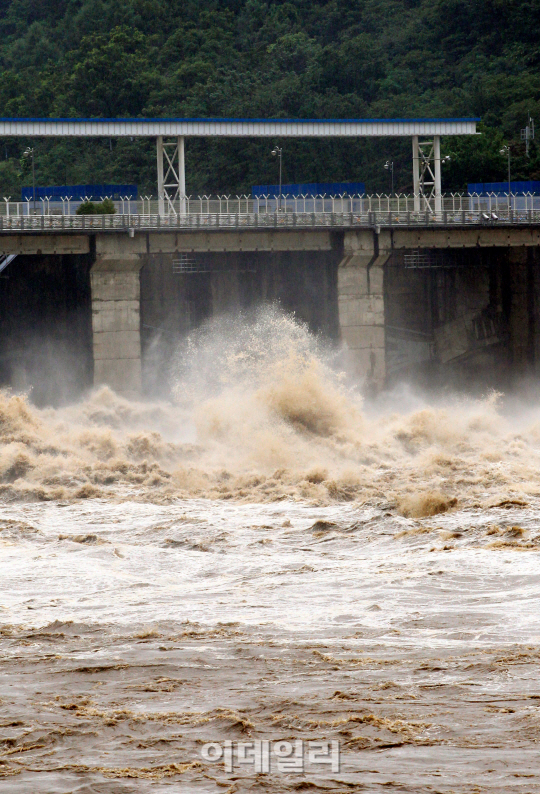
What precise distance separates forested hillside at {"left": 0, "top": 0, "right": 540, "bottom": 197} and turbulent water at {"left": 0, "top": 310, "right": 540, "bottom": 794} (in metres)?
42.3

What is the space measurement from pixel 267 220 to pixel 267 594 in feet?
104

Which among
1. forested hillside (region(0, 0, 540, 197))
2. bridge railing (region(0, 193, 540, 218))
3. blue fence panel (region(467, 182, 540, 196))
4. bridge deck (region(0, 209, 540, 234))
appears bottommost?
bridge deck (region(0, 209, 540, 234))

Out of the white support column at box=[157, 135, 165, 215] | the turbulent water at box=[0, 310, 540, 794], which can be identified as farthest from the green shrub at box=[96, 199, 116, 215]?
the turbulent water at box=[0, 310, 540, 794]

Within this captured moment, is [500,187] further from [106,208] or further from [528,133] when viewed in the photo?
[106,208]

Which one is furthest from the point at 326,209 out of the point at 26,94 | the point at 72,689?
the point at 26,94

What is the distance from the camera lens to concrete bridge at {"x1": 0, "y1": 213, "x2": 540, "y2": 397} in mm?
51500

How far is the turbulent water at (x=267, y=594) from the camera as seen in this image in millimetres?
14594

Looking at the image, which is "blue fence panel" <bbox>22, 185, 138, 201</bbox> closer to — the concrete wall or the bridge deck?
the concrete wall

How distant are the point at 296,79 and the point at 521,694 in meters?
89.5

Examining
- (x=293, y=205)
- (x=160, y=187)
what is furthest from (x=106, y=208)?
(x=293, y=205)

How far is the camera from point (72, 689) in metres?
17.1

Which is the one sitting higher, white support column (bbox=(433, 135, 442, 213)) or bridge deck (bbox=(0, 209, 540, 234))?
white support column (bbox=(433, 135, 442, 213))

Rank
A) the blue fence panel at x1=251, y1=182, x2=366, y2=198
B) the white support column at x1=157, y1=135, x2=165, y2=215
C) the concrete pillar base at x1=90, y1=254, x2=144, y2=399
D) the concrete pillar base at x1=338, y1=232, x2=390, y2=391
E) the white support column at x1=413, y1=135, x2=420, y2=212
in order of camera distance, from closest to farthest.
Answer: the concrete pillar base at x1=90, y1=254, x2=144, y2=399, the white support column at x1=157, y1=135, x2=165, y2=215, the concrete pillar base at x1=338, y1=232, x2=390, y2=391, the white support column at x1=413, y1=135, x2=420, y2=212, the blue fence panel at x1=251, y1=182, x2=366, y2=198

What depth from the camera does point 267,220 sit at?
174 feet
